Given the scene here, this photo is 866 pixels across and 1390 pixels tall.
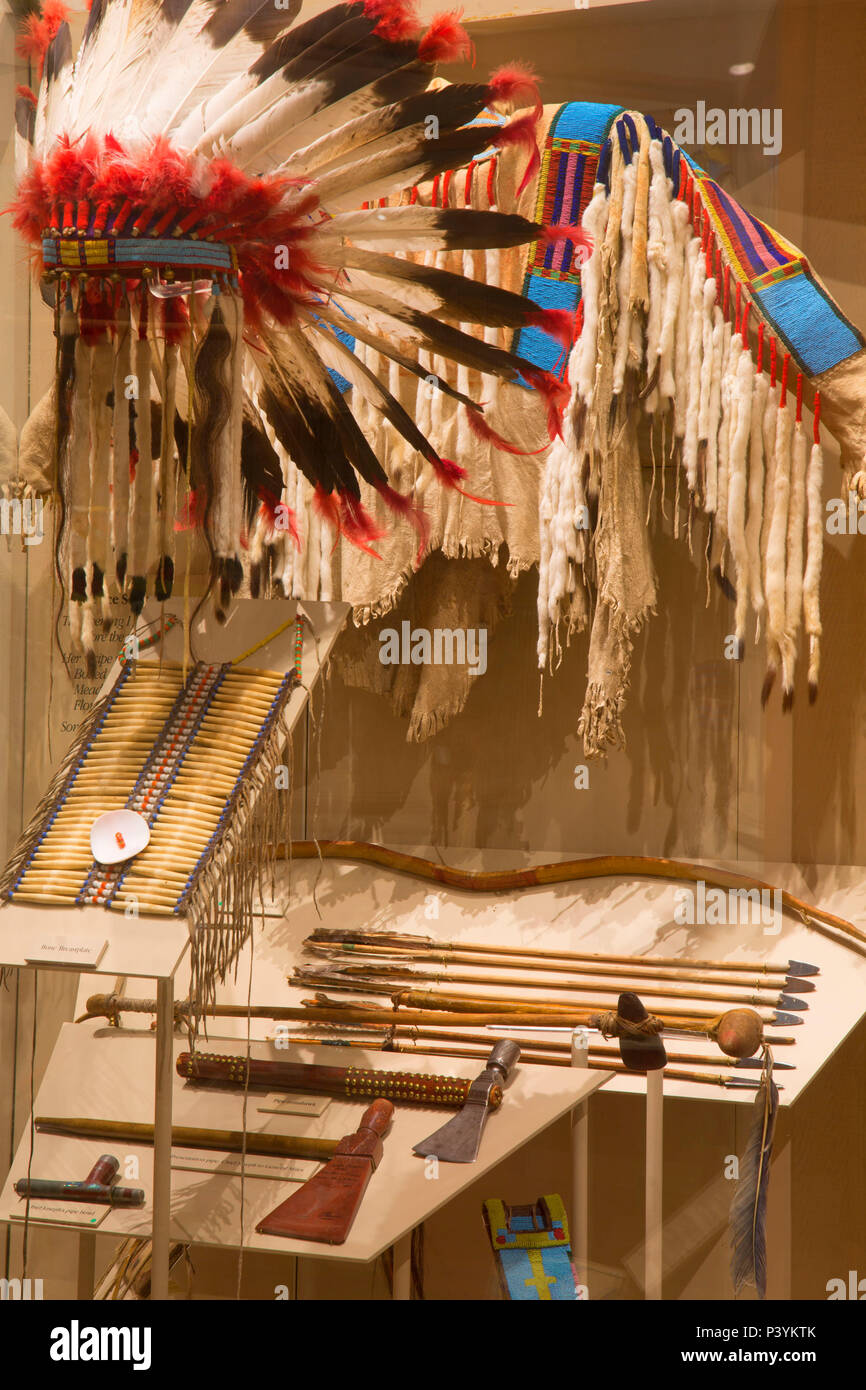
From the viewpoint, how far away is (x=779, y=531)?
2553 mm

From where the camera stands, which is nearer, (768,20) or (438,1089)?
(438,1089)

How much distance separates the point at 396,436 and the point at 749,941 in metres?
1.17

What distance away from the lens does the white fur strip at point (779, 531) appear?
2537 millimetres

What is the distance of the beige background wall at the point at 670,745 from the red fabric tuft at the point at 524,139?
0.09 m

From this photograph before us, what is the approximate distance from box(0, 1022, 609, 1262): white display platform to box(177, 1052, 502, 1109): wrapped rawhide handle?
2 cm

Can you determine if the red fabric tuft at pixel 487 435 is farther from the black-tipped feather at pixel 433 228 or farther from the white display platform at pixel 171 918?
the white display platform at pixel 171 918

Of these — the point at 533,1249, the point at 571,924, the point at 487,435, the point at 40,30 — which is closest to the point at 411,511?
the point at 487,435

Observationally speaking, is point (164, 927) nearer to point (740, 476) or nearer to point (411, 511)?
point (411, 511)

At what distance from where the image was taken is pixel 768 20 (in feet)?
7.79

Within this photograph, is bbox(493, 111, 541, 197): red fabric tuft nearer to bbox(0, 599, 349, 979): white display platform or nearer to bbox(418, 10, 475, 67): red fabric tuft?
bbox(418, 10, 475, 67): red fabric tuft

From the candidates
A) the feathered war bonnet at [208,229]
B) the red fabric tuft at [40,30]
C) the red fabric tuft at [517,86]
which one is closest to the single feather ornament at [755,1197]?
the feathered war bonnet at [208,229]
